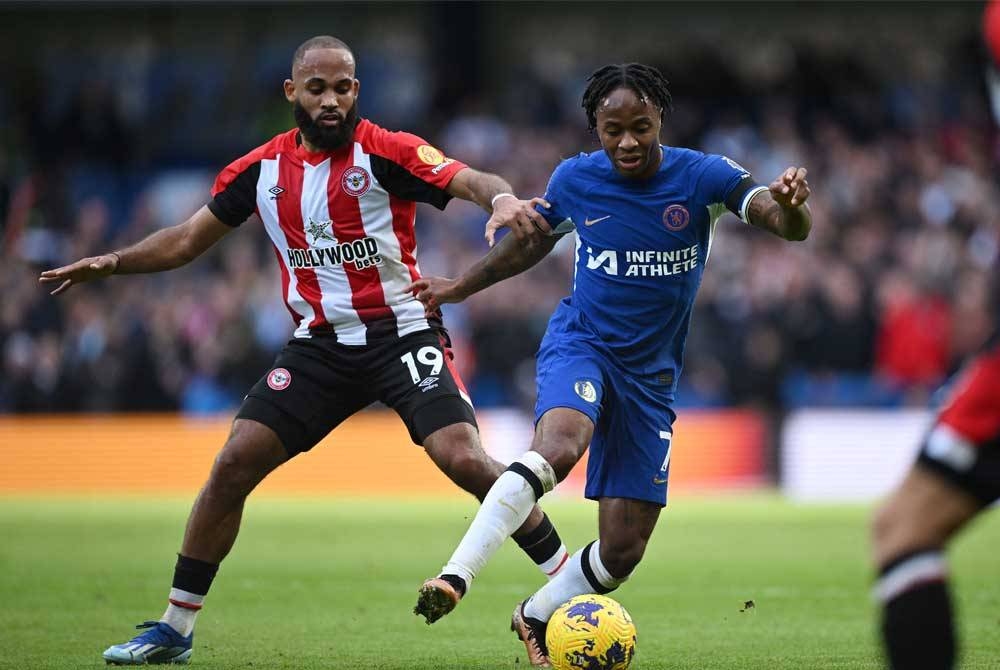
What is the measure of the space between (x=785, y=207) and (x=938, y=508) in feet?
7.44

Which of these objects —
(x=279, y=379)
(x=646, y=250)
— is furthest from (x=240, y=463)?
(x=646, y=250)

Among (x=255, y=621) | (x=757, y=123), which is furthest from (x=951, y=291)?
(x=255, y=621)

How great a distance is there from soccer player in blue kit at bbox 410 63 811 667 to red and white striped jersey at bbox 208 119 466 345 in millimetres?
368

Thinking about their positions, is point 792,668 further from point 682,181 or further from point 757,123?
point 757,123

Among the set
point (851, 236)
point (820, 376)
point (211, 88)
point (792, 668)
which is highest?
point (211, 88)

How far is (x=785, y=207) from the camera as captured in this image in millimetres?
6387

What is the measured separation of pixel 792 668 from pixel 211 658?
2.77m

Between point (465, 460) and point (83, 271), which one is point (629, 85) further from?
point (83, 271)

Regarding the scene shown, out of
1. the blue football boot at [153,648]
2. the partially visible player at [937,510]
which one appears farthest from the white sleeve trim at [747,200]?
the blue football boot at [153,648]

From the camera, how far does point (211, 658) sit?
7375mm

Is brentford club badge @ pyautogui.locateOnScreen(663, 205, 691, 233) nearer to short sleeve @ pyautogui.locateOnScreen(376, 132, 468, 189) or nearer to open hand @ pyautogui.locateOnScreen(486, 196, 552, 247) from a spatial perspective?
open hand @ pyautogui.locateOnScreen(486, 196, 552, 247)

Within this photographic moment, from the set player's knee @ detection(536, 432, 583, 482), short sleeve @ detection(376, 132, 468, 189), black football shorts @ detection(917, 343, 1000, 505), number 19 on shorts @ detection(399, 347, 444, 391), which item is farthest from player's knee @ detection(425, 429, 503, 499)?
black football shorts @ detection(917, 343, 1000, 505)

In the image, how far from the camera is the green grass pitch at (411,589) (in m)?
7.52

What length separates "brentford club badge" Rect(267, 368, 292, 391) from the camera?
7.46 m
